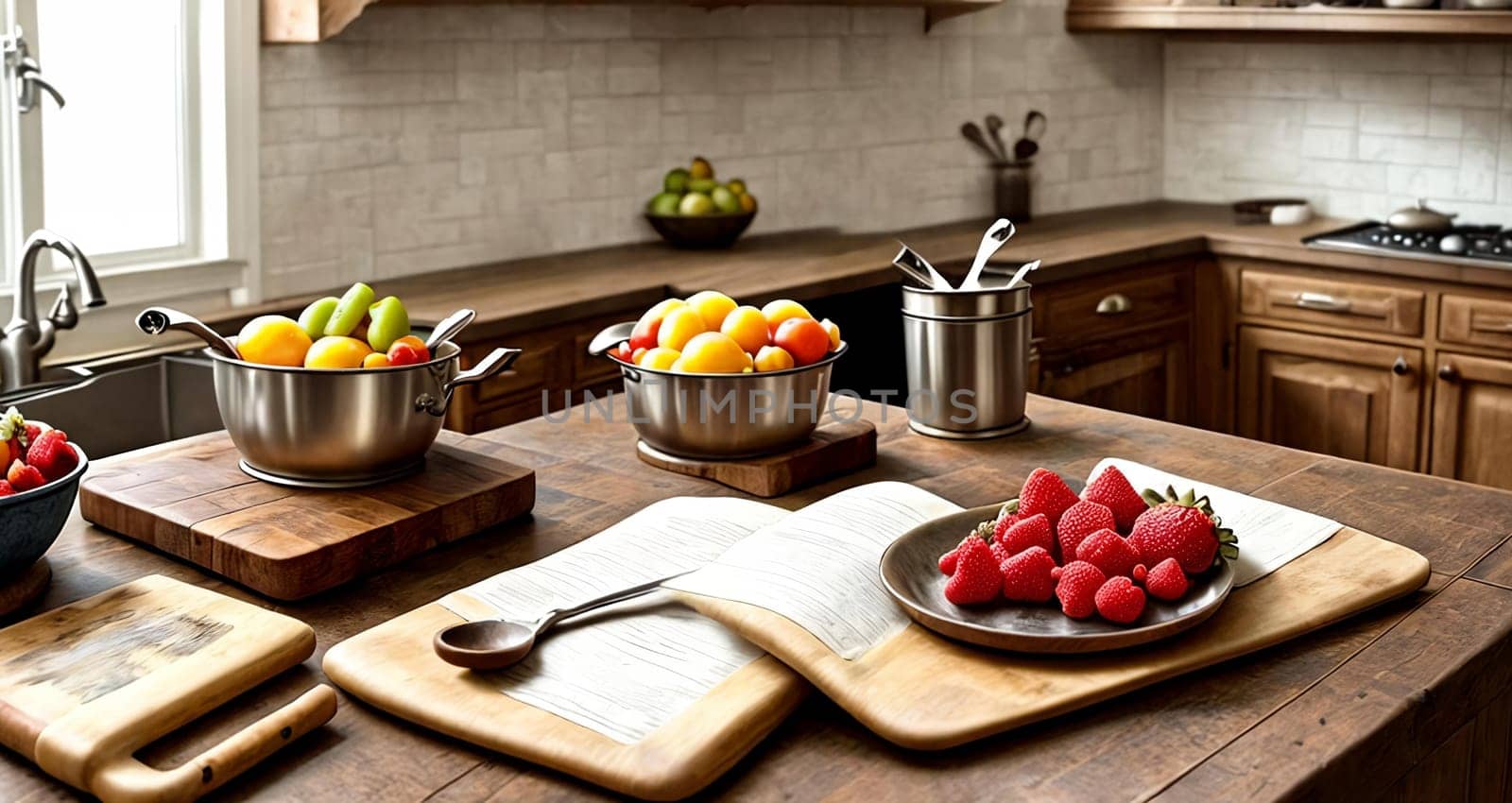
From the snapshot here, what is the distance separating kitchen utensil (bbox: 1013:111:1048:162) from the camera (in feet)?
15.1

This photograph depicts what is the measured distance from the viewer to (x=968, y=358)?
2016 mm

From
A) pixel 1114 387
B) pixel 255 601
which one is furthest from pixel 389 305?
pixel 1114 387

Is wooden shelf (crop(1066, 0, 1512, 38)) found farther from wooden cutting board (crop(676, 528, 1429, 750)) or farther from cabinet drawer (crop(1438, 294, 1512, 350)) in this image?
wooden cutting board (crop(676, 528, 1429, 750))

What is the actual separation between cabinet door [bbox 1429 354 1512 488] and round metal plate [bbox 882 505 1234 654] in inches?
107

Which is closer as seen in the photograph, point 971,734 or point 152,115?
point 971,734

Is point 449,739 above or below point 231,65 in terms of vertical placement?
below

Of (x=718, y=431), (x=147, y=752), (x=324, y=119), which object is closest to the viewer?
(x=147, y=752)

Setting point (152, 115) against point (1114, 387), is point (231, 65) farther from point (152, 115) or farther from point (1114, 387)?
point (1114, 387)

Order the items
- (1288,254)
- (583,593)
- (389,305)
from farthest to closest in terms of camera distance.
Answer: (1288,254) → (389,305) → (583,593)

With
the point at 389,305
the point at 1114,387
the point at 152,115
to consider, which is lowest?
the point at 1114,387

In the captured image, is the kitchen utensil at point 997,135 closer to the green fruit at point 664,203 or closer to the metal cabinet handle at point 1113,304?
the metal cabinet handle at point 1113,304

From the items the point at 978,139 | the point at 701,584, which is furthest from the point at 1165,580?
the point at 978,139

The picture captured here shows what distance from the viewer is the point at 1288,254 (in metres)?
4.07

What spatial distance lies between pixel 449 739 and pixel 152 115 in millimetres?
2293
